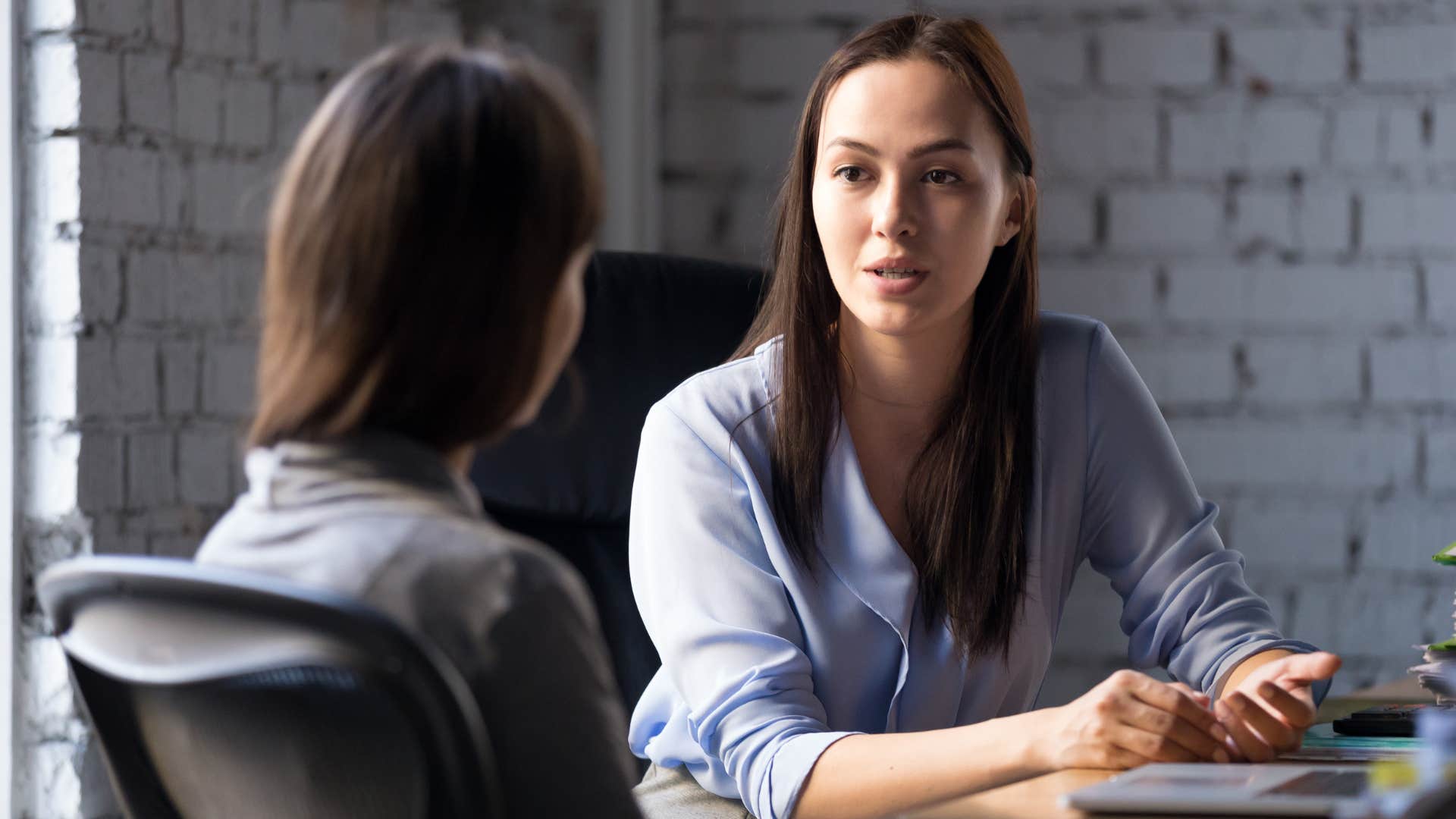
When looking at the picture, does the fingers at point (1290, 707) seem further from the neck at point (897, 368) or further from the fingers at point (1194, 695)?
the neck at point (897, 368)

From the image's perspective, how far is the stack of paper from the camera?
3.56ft

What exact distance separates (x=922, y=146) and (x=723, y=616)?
0.44 meters

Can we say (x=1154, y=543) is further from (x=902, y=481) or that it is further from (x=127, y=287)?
(x=127, y=287)

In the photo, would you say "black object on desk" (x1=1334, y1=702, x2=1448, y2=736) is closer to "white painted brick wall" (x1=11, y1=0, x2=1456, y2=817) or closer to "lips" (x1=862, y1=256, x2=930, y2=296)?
"lips" (x1=862, y1=256, x2=930, y2=296)

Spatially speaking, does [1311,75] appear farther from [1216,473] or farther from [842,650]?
[842,650]

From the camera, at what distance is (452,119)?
67 centimetres

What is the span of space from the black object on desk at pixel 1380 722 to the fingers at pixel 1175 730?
0.17 m

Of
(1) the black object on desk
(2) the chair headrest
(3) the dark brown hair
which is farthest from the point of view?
(2) the chair headrest

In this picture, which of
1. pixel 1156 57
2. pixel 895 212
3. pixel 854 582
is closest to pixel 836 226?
pixel 895 212

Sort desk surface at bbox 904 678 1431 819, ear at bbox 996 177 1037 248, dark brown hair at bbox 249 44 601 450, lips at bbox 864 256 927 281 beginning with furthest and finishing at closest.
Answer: ear at bbox 996 177 1037 248
lips at bbox 864 256 927 281
desk surface at bbox 904 678 1431 819
dark brown hair at bbox 249 44 601 450

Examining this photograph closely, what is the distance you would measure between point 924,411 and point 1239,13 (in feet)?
3.84

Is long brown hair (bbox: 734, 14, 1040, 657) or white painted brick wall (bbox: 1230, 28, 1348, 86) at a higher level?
white painted brick wall (bbox: 1230, 28, 1348, 86)

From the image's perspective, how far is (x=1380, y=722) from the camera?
1.09 meters

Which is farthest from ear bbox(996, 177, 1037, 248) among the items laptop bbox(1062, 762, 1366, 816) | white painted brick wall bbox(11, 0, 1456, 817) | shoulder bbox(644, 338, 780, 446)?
white painted brick wall bbox(11, 0, 1456, 817)
